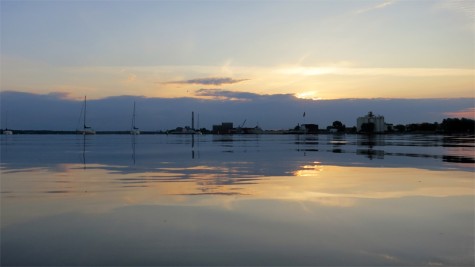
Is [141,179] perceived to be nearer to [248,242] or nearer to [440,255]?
[248,242]

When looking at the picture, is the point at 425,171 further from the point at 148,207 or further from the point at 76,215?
the point at 76,215

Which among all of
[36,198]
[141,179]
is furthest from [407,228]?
[141,179]

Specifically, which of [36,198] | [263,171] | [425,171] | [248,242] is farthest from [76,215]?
[425,171]

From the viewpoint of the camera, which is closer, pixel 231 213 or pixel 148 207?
pixel 231 213

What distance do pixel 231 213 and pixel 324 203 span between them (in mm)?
3530

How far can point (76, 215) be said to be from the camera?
12.2 metres

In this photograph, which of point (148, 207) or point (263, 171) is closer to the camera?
point (148, 207)

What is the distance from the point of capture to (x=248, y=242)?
9453mm

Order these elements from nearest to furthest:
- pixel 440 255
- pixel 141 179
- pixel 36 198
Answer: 1. pixel 440 255
2. pixel 36 198
3. pixel 141 179

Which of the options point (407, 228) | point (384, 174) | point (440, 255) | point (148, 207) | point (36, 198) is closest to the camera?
point (440, 255)

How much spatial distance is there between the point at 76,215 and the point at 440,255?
9286 millimetres

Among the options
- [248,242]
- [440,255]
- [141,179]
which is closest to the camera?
[440,255]

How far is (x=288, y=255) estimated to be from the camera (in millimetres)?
8539

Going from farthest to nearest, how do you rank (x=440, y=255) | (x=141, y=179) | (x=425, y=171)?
(x=425, y=171), (x=141, y=179), (x=440, y=255)
